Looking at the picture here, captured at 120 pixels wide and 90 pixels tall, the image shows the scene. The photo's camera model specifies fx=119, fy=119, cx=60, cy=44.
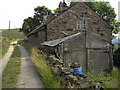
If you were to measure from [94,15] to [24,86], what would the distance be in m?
14.6

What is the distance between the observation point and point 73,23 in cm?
1636

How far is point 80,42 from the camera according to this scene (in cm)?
1037

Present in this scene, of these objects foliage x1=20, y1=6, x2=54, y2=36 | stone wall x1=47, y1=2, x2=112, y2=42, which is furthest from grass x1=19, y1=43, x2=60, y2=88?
foliage x1=20, y1=6, x2=54, y2=36

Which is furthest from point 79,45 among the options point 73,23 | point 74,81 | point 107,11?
point 107,11

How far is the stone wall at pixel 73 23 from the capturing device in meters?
15.7

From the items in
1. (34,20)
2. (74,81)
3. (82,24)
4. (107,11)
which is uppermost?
(107,11)

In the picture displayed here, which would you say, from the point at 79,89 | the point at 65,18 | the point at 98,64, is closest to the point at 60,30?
the point at 65,18

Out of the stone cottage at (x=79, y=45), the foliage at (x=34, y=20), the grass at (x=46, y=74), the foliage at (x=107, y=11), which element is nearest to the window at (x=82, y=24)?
the stone cottage at (x=79, y=45)

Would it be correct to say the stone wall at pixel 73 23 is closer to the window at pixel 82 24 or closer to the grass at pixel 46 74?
the window at pixel 82 24

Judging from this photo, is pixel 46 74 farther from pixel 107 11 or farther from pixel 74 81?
pixel 107 11

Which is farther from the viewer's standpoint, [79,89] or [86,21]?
[86,21]

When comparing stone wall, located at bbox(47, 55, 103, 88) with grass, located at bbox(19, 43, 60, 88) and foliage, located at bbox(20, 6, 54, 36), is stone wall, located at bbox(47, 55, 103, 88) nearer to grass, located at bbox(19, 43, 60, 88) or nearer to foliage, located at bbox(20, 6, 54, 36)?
grass, located at bbox(19, 43, 60, 88)

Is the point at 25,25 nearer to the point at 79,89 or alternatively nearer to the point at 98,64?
the point at 98,64

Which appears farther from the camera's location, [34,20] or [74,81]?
[34,20]
